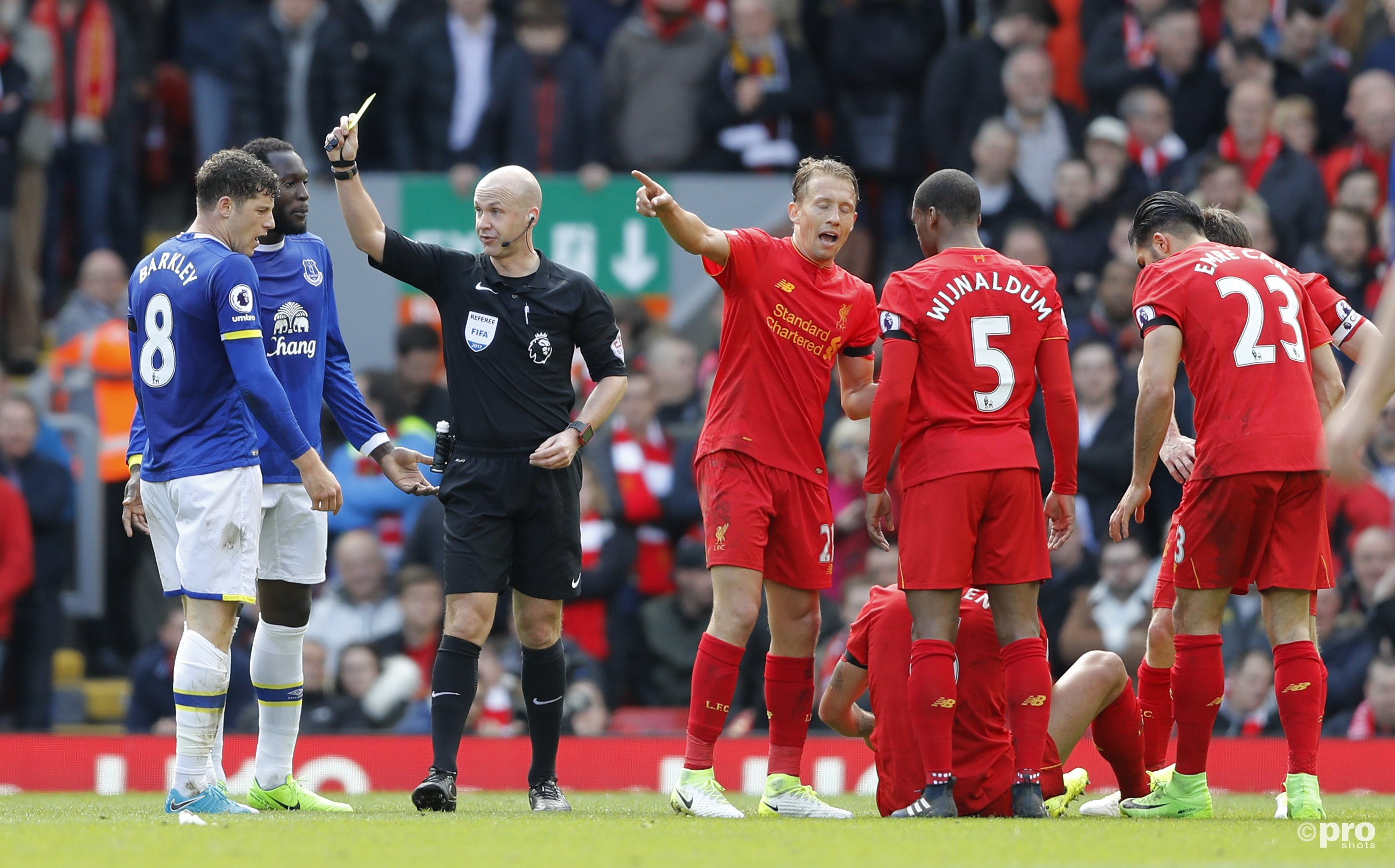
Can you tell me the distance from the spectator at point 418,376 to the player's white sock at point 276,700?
465cm

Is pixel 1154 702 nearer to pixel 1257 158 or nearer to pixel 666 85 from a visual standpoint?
pixel 1257 158

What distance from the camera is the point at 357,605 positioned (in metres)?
11.6

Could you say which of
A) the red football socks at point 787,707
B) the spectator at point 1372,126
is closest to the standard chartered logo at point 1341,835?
the red football socks at point 787,707

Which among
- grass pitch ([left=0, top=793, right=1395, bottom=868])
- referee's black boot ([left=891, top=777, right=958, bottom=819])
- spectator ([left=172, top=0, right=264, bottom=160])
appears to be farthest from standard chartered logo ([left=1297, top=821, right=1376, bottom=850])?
spectator ([left=172, top=0, right=264, bottom=160])

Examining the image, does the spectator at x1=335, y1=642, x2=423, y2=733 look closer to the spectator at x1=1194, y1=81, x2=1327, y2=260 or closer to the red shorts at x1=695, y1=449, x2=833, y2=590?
the red shorts at x1=695, y1=449, x2=833, y2=590

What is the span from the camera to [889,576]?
36.1ft

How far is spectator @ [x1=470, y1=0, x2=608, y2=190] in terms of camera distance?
Result: 45.2ft

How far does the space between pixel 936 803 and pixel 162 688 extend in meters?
6.02

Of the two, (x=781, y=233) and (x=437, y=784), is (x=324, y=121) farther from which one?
(x=437, y=784)

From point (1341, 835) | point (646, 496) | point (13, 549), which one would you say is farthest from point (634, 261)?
point (1341, 835)

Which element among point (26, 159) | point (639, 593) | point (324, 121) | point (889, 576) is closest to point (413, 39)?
point (324, 121)

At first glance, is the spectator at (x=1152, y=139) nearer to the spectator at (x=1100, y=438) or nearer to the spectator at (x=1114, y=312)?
the spectator at (x=1114, y=312)

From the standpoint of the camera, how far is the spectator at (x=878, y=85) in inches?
553

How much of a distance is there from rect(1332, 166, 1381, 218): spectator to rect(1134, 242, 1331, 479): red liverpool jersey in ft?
17.9
